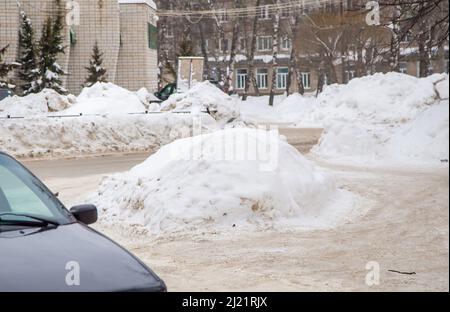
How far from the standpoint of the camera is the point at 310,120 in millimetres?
30312

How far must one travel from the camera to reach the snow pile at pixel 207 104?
72.7 ft

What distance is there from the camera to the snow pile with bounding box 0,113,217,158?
18.0 m

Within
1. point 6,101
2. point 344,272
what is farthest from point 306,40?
point 344,272

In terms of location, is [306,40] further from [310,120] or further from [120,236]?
[120,236]

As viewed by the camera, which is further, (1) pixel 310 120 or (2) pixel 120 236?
(1) pixel 310 120

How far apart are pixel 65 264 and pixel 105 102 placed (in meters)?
19.0

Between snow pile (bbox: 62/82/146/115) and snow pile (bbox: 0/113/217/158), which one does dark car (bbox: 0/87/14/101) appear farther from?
snow pile (bbox: 62/82/146/115)

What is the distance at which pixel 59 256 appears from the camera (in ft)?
11.5

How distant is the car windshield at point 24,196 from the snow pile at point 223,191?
358cm

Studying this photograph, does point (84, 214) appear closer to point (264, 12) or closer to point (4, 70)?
point (4, 70)

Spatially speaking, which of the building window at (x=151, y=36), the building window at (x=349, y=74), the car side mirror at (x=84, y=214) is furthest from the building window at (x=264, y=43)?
the car side mirror at (x=84, y=214)

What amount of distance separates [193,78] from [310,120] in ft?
15.7

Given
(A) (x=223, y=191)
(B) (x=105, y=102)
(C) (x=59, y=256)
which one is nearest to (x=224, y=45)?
(B) (x=105, y=102)

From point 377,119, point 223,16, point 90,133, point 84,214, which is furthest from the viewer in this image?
point 223,16
